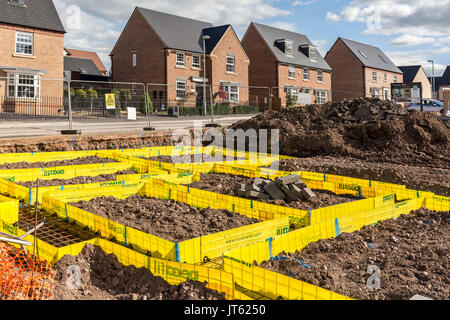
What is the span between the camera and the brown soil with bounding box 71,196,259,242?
491 cm

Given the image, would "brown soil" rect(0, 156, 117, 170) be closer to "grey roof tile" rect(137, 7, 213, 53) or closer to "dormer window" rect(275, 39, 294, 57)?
"grey roof tile" rect(137, 7, 213, 53)

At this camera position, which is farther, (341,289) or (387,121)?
(387,121)

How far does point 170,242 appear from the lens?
4.00 m

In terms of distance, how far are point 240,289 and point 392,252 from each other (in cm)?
202

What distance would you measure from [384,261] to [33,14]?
29.3 meters

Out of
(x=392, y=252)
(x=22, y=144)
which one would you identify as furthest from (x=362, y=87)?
(x=392, y=252)

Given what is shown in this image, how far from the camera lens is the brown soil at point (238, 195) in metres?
6.26

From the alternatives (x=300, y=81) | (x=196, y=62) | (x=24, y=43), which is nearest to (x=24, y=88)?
(x=24, y=43)

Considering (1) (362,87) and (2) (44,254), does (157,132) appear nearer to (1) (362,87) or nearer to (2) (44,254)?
(2) (44,254)

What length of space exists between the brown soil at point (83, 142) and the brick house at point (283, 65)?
950 inches

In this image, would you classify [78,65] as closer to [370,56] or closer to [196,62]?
[196,62]

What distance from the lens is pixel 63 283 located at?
12.3 ft

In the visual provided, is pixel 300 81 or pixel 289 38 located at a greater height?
pixel 289 38
